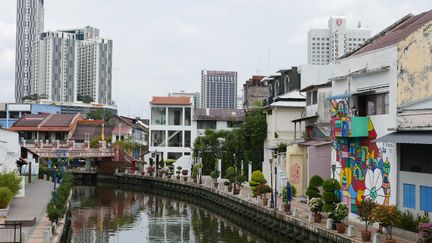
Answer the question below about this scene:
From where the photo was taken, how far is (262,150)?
49938 mm

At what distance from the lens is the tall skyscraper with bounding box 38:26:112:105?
523 feet

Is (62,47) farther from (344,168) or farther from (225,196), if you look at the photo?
(344,168)

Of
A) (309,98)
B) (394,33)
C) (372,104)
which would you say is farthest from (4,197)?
(309,98)

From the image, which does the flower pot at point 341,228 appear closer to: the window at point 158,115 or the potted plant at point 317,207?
the potted plant at point 317,207

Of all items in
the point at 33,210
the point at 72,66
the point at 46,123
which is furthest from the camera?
the point at 72,66

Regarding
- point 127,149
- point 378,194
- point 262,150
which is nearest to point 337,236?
point 378,194

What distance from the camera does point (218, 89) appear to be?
438 ft

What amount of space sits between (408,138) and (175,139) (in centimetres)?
4994

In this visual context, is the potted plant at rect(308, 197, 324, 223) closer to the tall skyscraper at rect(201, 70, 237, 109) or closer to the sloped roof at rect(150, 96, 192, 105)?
the sloped roof at rect(150, 96, 192, 105)

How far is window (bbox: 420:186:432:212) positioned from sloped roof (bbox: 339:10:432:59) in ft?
20.1

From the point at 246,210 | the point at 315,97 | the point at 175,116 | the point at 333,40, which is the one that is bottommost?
the point at 246,210

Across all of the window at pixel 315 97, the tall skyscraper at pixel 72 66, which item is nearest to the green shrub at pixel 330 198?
the window at pixel 315 97

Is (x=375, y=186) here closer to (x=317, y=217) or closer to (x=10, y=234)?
(x=317, y=217)

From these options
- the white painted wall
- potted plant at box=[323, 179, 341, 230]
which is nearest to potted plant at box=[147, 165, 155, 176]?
the white painted wall
